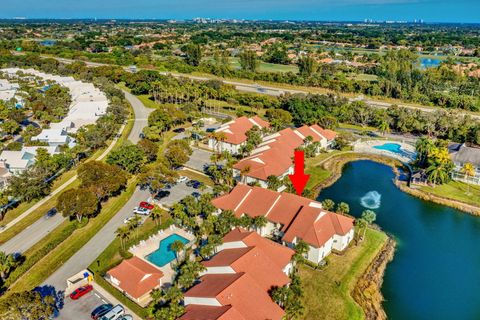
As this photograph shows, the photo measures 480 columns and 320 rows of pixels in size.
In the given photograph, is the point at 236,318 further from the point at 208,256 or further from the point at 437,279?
the point at 437,279

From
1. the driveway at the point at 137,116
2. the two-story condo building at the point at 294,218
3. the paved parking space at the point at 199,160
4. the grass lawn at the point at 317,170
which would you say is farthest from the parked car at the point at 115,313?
the driveway at the point at 137,116

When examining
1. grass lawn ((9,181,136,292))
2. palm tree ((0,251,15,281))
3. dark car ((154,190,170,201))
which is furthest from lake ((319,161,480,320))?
palm tree ((0,251,15,281))

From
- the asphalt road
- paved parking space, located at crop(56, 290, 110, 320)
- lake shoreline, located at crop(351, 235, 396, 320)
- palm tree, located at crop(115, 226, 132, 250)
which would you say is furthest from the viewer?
the asphalt road

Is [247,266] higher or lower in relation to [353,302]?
higher

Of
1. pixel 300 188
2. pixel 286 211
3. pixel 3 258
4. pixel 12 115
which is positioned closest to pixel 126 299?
pixel 3 258

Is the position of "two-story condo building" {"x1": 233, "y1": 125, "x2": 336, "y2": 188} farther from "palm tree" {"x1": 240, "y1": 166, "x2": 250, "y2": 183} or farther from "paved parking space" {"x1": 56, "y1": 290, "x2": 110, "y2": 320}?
"paved parking space" {"x1": 56, "y1": 290, "x2": 110, "y2": 320}

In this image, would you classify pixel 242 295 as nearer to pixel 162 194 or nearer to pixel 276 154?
pixel 162 194
